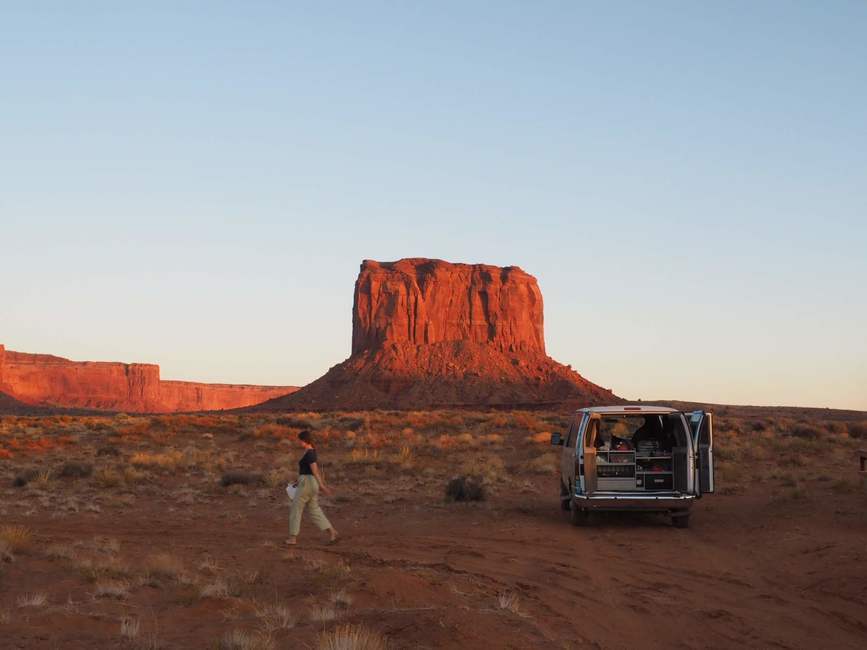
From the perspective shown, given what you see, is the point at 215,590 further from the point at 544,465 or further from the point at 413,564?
the point at 544,465

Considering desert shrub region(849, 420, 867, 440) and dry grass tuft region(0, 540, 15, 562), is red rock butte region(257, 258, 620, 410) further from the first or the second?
dry grass tuft region(0, 540, 15, 562)

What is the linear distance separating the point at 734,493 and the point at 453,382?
8144 cm

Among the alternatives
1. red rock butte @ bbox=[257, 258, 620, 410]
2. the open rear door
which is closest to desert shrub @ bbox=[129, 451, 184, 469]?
the open rear door

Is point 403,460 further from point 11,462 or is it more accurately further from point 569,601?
point 569,601

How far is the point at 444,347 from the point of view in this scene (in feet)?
376

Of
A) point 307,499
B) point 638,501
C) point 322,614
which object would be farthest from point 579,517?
point 322,614

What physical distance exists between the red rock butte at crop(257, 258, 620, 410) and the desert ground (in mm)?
72478

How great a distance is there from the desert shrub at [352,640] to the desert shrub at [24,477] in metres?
17.4

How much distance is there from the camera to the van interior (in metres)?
15.1

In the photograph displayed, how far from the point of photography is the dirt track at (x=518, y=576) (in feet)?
26.3

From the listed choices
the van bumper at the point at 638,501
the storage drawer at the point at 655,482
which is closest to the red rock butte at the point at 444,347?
the storage drawer at the point at 655,482

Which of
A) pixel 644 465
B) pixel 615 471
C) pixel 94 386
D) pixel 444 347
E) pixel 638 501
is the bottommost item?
pixel 638 501

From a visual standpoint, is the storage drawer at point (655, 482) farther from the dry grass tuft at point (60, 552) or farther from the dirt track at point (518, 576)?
the dry grass tuft at point (60, 552)

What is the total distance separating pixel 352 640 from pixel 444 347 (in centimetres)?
10795
